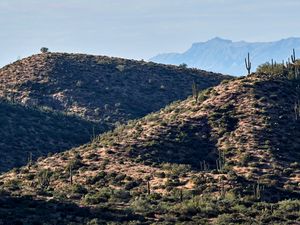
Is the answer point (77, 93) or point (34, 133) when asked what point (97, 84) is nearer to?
point (77, 93)

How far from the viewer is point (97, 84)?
111 metres

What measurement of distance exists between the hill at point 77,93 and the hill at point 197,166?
18.8m

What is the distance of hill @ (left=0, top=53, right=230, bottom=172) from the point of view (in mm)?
82188

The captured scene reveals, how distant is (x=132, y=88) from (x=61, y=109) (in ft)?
45.9

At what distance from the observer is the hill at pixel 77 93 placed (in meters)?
82.2

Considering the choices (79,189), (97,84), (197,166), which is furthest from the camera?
(97,84)

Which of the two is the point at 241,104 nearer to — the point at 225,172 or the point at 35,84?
the point at 225,172

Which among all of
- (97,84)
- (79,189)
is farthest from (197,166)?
(97,84)

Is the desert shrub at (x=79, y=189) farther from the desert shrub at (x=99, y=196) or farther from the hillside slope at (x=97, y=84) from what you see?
the hillside slope at (x=97, y=84)

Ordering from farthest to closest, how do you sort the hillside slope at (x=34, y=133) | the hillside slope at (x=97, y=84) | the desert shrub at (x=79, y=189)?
1. the hillside slope at (x=97, y=84)
2. the hillside slope at (x=34, y=133)
3. the desert shrub at (x=79, y=189)

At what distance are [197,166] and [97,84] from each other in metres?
59.1

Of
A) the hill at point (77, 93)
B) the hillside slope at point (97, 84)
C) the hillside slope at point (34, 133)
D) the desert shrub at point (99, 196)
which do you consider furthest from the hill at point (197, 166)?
the hillside slope at point (97, 84)

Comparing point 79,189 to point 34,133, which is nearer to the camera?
point 79,189

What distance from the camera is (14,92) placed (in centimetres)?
10581
